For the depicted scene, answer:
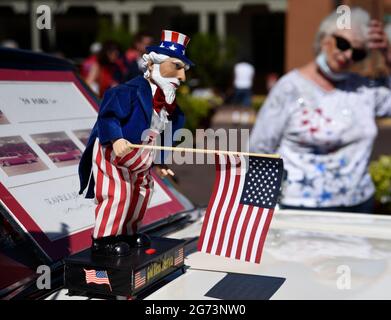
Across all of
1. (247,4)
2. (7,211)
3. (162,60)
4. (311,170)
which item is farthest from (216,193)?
(247,4)

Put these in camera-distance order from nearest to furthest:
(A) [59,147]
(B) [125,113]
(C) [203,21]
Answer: (B) [125,113]
(A) [59,147]
(C) [203,21]

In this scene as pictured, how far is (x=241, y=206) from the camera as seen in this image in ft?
6.93

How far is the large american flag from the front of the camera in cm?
206

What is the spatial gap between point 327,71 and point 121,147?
1956mm

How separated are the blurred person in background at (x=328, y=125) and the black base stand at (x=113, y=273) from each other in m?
1.66

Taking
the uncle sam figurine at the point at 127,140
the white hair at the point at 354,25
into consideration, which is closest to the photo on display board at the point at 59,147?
the uncle sam figurine at the point at 127,140

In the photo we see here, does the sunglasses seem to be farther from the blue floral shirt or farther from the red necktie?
the red necktie

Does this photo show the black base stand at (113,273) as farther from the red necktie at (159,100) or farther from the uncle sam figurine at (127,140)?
the red necktie at (159,100)

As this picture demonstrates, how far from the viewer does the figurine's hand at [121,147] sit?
1973mm

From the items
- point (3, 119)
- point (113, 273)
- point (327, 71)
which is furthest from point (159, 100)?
point (327, 71)

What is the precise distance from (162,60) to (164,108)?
0.17 meters

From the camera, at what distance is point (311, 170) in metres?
3.58

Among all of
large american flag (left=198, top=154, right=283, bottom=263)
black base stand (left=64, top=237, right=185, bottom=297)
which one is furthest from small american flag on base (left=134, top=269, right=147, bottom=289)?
large american flag (left=198, top=154, right=283, bottom=263)

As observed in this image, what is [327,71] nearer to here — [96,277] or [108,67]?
[96,277]
